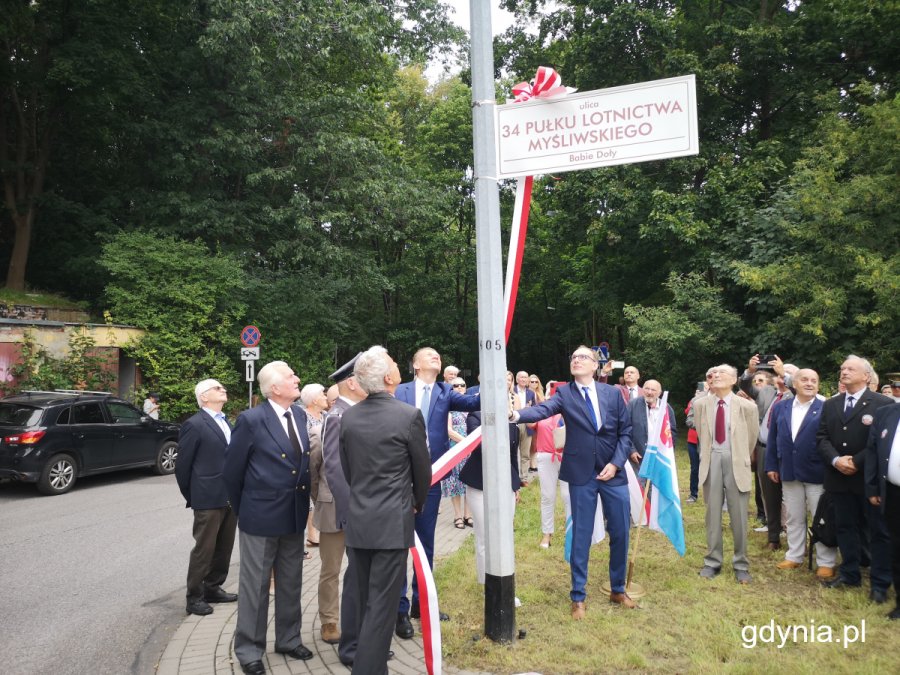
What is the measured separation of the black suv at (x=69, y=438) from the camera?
35.2 feet

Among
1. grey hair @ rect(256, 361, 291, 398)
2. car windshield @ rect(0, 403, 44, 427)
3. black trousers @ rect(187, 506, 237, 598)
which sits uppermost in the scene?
grey hair @ rect(256, 361, 291, 398)

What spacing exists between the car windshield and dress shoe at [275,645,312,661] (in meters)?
8.67

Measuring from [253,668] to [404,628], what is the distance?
1.19m

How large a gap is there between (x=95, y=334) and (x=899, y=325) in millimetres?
19653

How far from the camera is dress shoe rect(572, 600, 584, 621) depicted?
512cm

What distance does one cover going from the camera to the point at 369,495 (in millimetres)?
3820

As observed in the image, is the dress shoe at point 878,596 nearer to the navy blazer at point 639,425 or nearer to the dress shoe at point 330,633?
the navy blazer at point 639,425

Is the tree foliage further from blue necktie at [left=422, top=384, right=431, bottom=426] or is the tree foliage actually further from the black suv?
blue necktie at [left=422, top=384, right=431, bottom=426]

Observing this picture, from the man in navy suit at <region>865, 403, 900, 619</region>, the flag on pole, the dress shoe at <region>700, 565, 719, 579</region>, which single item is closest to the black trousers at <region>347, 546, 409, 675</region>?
the flag on pole

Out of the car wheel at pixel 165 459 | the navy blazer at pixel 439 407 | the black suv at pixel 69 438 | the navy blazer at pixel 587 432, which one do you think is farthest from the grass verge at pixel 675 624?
the car wheel at pixel 165 459

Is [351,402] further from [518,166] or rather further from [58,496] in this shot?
[58,496]

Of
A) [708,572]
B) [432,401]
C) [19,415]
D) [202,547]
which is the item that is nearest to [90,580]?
[202,547]

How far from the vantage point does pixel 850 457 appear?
5633 millimetres

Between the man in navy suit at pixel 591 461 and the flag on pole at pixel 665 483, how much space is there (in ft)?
3.01
